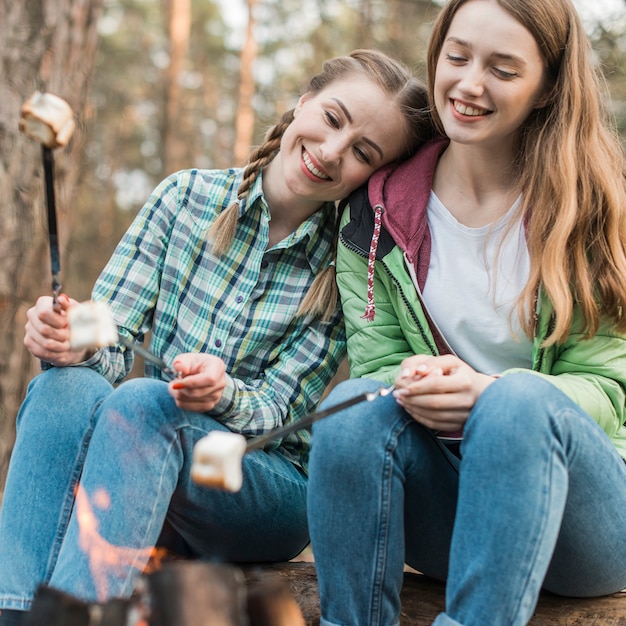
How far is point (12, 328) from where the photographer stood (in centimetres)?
353

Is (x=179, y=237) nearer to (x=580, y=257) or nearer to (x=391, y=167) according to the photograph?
(x=391, y=167)

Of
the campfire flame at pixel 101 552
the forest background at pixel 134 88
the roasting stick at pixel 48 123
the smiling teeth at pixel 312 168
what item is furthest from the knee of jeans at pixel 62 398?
the forest background at pixel 134 88

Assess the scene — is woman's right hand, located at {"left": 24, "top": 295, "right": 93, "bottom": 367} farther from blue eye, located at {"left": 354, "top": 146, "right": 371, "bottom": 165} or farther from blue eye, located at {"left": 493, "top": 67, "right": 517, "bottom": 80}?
blue eye, located at {"left": 493, "top": 67, "right": 517, "bottom": 80}

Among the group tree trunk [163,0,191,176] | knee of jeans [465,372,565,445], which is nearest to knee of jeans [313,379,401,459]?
knee of jeans [465,372,565,445]

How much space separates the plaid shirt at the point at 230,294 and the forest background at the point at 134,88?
57 centimetres

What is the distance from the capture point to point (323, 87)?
2367 mm

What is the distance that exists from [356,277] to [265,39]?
33.6 feet

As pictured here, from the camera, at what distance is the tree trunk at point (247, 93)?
35.7 feet

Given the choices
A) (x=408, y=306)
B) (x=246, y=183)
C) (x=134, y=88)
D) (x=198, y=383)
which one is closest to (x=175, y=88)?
(x=134, y=88)

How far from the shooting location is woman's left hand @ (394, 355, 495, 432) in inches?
65.2

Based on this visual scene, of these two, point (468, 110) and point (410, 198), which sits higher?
point (468, 110)

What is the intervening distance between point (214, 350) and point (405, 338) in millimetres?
535

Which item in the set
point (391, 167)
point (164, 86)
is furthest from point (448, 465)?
point (164, 86)

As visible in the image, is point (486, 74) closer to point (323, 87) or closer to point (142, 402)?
point (323, 87)
